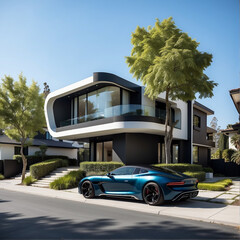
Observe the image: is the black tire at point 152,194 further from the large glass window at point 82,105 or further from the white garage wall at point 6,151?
the white garage wall at point 6,151

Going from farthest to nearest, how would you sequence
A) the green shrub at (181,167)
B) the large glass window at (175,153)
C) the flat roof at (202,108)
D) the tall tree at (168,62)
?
the flat roof at (202,108) < the large glass window at (175,153) < the green shrub at (181,167) < the tall tree at (168,62)

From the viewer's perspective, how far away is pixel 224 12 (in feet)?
34.6

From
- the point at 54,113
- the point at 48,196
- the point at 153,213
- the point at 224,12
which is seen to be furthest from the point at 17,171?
the point at 224,12

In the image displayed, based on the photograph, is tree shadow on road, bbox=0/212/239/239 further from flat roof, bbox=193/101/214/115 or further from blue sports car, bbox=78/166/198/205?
flat roof, bbox=193/101/214/115

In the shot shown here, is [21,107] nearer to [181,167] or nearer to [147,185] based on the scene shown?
[181,167]

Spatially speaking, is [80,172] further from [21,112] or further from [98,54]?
[98,54]

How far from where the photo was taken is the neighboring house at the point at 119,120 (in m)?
17.2

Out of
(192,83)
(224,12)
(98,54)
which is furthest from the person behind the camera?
(192,83)

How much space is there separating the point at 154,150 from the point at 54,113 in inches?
368

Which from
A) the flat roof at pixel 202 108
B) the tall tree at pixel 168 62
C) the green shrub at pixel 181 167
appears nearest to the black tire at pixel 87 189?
the green shrub at pixel 181 167

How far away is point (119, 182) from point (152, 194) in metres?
1.37

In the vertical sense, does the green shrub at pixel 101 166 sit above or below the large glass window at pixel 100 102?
below

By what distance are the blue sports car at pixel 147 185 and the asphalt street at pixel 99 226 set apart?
1.08 m

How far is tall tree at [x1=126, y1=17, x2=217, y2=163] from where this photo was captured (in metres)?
14.1
